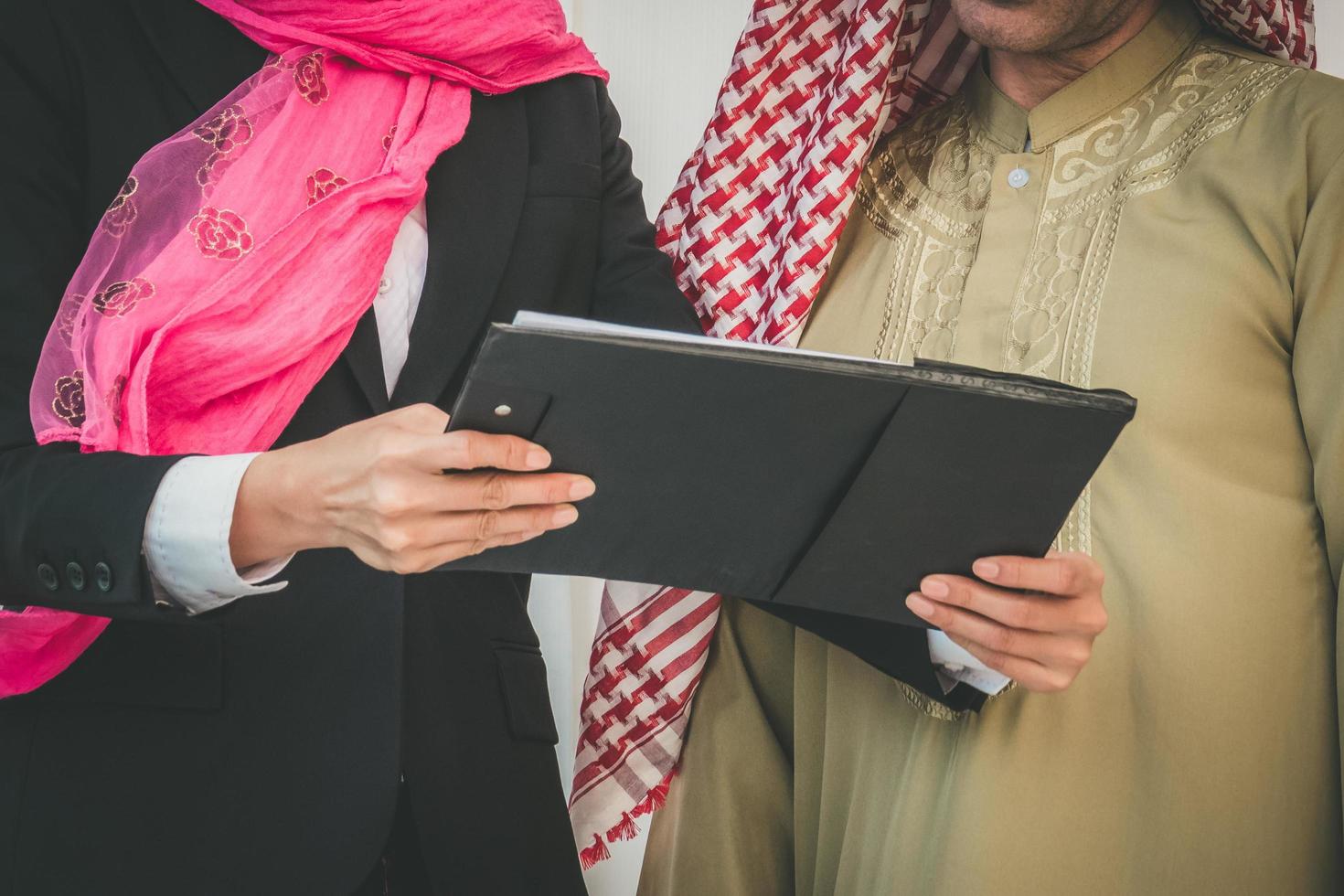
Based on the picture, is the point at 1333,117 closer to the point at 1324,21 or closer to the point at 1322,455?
the point at 1322,455

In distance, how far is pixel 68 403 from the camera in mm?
1028

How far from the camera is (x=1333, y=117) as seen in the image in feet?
3.71

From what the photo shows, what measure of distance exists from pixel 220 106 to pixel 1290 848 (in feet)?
3.88

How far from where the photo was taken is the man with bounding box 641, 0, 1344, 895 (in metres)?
1.09

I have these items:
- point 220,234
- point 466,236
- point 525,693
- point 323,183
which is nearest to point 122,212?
point 220,234

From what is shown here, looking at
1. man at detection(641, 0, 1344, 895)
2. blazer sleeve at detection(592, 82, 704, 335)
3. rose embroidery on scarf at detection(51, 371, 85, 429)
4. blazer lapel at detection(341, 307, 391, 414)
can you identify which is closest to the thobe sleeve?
man at detection(641, 0, 1344, 895)

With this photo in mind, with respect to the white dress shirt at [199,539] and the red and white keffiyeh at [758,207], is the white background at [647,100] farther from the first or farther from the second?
the white dress shirt at [199,539]

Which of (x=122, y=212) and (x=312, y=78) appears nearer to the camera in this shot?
(x=122, y=212)

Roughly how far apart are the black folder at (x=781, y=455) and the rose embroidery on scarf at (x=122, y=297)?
1.23 ft

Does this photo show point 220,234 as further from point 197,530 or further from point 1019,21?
point 1019,21

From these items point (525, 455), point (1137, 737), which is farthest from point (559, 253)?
point (1137, 737)

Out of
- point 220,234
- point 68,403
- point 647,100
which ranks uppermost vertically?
point 647,100

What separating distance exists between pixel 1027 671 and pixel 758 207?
67 cm

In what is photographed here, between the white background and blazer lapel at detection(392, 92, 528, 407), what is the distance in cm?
74
